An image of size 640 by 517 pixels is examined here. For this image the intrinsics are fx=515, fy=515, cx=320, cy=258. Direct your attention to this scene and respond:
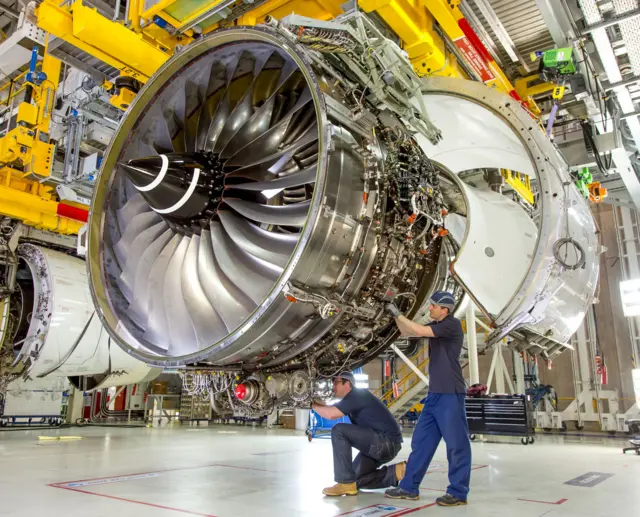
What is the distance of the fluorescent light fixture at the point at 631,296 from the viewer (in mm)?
12984

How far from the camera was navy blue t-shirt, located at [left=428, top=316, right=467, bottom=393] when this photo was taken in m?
3.66

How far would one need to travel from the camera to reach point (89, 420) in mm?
15961

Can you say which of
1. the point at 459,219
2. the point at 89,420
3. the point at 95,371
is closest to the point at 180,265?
the point at 459,219

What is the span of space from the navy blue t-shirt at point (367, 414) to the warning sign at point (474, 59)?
3.36 meters

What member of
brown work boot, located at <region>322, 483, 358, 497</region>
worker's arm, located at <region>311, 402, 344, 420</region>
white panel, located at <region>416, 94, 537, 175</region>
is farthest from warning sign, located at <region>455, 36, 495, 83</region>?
brown work boot, located at <region>322, 483, 358, 497</region>

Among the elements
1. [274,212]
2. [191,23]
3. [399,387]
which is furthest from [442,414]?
[399,387]

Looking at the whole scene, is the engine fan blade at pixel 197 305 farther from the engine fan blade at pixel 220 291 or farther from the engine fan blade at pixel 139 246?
the engine fan blade at pixel 139 246

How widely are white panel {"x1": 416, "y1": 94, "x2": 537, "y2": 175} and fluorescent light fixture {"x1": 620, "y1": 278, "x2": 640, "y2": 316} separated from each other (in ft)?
35.0

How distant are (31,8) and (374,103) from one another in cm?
412

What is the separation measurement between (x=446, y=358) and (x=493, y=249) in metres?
1.03

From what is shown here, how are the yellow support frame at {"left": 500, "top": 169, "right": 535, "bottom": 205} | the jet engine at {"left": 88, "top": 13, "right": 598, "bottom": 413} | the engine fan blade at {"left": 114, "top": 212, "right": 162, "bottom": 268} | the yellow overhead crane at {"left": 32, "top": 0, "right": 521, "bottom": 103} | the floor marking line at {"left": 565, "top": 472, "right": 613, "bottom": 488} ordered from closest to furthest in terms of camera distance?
1. the jet engine at {"left": 88, "top": 13, "right": 598, "bottom": 413}
2. the engine fan blade at {"left": 114, "top": 212, "right": 162, "bottom": 268}
3. the yellow overhead crane at {"left": 32, "top": 0, "right": 521, "bottom": 103}
4. the floor marking line at {"left": 565, "top": 472, "right": 613, "bottom": 488}
5. the yellow support frame at {"left": 500, "top": 169, "right": 535, "bottom": 205}

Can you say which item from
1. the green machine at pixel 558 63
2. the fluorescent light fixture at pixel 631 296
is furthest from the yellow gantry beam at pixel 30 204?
the fluorescent light fixture at pixel 631 296

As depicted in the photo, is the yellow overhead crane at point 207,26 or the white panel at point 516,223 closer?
the white panel at point 516,223

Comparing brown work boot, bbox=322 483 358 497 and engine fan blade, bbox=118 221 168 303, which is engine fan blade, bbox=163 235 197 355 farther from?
brown work boot, bbox=322 483 358 497
